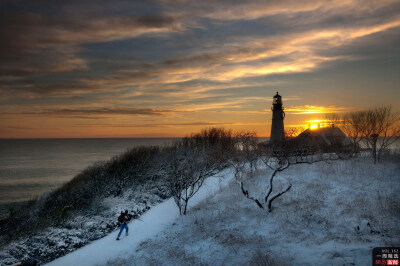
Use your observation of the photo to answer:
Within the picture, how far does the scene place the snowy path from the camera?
1666cm

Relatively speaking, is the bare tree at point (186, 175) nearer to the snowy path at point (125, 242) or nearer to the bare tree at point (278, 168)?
the snowy path at point (125, 242)

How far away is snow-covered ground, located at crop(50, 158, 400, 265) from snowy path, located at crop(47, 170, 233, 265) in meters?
0.08

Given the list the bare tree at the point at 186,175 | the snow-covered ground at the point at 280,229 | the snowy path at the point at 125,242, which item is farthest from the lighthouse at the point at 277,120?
the snowy path at the point at 125,242

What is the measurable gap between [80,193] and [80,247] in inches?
515

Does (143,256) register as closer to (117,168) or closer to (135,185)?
(135,185)

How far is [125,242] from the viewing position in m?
18.7

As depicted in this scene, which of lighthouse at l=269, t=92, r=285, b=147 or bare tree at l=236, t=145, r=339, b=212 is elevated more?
lighthouse at l=269, t=92, r=285, b=147

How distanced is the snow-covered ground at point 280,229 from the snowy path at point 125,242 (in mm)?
79

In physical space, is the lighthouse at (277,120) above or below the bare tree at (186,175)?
above

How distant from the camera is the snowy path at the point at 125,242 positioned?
16.7m

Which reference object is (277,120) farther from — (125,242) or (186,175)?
(125,242)

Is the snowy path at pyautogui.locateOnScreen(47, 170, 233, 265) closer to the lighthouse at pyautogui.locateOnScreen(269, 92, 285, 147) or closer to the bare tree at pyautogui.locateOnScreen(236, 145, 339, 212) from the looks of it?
the bare tree at pyautogui.locateOnScreen(236, 145, 339, 212)

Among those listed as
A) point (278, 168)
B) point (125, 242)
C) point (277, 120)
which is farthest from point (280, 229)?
point (277, 120)

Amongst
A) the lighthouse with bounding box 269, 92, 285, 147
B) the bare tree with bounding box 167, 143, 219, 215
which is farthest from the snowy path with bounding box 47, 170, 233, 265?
the lighthouse with bounding box 269, 92, 285, 147
